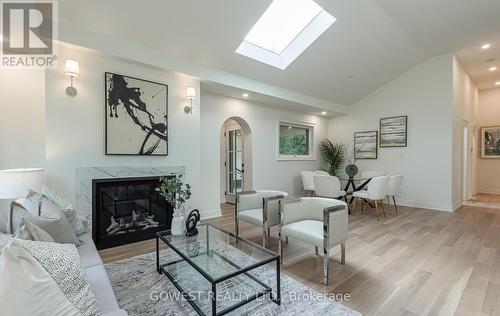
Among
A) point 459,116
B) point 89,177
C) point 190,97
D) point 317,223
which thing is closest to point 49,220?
point 89,177

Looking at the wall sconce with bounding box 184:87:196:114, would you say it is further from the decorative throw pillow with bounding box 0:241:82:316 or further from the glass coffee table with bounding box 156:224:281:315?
the decorative throw pillow with bounding box 0:241:82:316

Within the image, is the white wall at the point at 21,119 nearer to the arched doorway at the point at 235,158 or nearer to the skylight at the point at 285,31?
the skylight at the point at 285,31

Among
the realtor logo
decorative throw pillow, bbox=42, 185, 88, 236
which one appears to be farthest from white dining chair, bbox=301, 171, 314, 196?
the realtor logo

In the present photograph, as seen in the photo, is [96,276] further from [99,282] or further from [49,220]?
[49,220]

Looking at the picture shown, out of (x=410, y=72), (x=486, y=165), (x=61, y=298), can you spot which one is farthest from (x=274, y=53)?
(x=486, y=165)

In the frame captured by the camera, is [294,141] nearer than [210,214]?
No

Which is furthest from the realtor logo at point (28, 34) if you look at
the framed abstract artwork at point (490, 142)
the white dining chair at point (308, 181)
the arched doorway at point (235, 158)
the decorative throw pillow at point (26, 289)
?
the framed abstract artwork at point (490, 142)

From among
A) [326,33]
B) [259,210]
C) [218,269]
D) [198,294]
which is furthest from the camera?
[326,33]

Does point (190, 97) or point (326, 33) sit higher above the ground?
point (326, 33)

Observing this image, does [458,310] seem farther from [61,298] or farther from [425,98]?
[425,98]

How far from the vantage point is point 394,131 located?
5.91m

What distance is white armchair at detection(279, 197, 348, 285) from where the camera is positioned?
7.28 feet

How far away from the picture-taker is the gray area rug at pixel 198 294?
1.80 m

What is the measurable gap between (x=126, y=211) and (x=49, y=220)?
1673 mm
